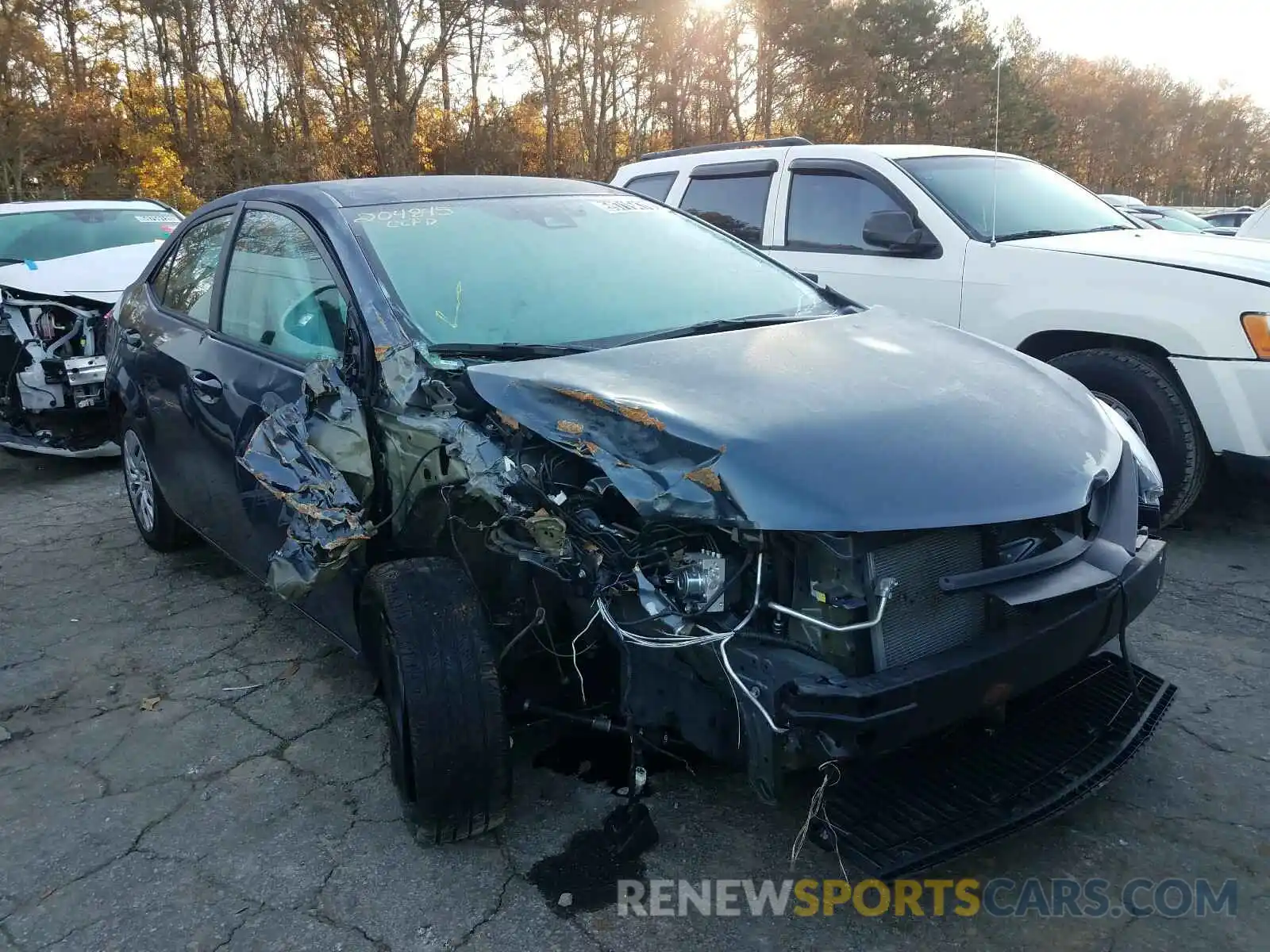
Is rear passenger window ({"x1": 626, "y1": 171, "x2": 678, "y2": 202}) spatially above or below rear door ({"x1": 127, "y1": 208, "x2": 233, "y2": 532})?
above

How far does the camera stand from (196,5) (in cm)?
2453

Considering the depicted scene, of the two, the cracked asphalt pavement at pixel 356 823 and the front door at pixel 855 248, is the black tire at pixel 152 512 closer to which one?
the cracked asphalt pavement at pixel 356 823

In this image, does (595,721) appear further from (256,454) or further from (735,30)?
(735,30)

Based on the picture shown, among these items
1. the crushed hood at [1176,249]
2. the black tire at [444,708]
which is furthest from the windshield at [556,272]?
the crushed hood at [1176,249]

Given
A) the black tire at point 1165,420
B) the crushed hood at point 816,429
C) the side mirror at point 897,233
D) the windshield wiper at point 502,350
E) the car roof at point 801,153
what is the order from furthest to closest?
the car roof at point 801,153 < the side mirror at point 897,233 < the black tire at point 1165,420 < the windshield wiper at point 502,350 < the crushed hood at point 816,429

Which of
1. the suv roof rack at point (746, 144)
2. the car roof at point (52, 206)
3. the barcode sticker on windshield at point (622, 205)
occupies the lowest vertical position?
the barcode sticker on windshield at point (622, 205)

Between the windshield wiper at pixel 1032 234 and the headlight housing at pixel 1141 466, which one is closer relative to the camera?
the headlight housing at pixel 1141 466

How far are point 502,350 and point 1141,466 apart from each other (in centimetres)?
194

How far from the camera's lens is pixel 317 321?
10.4 feet

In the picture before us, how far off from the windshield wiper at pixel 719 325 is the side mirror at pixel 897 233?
2066 mm

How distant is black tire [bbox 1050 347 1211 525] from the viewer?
4.39 m

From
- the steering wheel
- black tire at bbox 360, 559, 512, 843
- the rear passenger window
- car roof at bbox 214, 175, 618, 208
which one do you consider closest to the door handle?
the steering wheel

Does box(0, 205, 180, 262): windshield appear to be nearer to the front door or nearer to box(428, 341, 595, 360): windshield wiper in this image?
the front door

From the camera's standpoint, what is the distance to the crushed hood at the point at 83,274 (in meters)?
6.28
